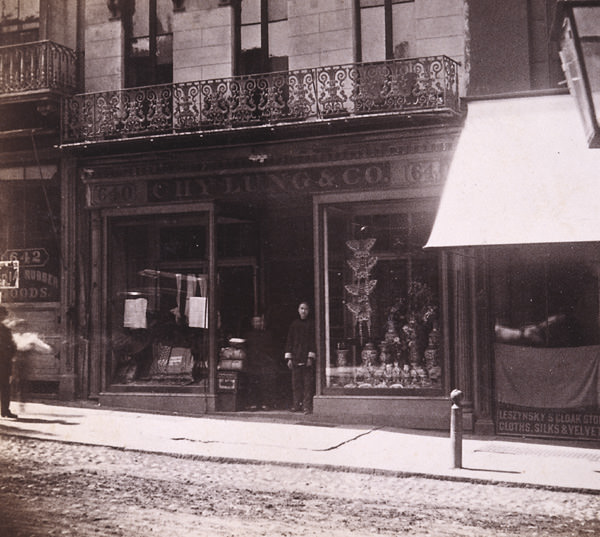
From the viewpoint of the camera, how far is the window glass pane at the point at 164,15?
12070 mm

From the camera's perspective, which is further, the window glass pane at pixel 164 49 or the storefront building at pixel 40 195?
the window glass pane at pixel 164 49

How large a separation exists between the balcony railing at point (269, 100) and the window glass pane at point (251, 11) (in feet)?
3.00

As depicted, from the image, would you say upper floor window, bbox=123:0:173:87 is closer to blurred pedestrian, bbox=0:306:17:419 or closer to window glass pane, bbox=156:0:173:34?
window glass pane, bbox=156:0:173:34

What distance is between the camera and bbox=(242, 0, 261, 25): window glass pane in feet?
39.0

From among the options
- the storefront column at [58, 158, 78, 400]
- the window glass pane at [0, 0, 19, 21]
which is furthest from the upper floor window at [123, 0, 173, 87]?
the window glass pane at [0, 0, 19, 21]

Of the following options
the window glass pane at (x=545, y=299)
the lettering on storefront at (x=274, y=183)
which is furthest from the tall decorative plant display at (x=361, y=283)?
the window glass pane at (x=545, y=299)

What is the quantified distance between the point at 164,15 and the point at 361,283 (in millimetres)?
4890

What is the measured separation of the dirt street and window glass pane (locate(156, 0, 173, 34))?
21.1 feet

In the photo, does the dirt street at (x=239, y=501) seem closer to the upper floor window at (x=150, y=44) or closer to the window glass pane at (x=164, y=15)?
the upper floor window at (x=150, y=44)

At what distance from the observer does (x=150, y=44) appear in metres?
12.6

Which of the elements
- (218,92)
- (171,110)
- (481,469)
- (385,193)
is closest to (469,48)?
(385,193)

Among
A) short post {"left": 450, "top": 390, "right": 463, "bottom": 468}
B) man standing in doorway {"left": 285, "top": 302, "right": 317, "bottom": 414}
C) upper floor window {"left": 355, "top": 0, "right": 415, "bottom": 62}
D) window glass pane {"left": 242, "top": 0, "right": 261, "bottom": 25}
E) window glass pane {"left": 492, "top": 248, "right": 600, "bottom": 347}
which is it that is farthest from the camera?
man standing in doorway {"left": 285, "top": 302, "right": 317, "bottom": 414}

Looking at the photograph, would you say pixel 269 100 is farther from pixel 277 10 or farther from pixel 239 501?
pixel 239 501

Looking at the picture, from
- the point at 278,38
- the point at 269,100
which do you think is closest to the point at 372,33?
the point at 278,38
